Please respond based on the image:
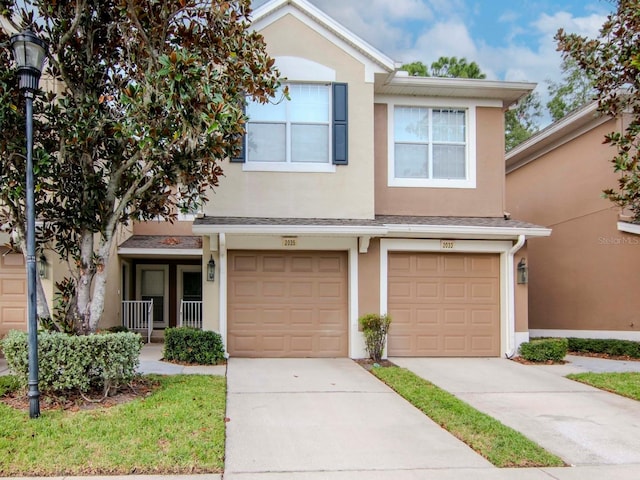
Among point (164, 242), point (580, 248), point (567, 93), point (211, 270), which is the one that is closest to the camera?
point (211, 270)

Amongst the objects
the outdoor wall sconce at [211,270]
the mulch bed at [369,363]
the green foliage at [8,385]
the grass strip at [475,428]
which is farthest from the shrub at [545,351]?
the green foliage at [8,385]

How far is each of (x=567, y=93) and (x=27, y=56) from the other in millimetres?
29295

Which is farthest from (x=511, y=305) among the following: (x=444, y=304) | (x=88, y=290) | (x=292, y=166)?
(x=88, y=290)

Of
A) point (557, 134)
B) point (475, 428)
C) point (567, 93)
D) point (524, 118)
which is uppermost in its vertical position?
point (567, 93)

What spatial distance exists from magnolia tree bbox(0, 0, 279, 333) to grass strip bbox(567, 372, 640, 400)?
7038 mm

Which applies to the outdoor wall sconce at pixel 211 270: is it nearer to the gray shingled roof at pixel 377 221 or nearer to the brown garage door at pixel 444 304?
the gray shingled roof at pixel 377 221

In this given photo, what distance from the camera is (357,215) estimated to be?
1088cm

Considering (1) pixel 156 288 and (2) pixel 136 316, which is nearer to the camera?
(2) pixel 136 316

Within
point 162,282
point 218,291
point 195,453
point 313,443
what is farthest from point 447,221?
point 162,282

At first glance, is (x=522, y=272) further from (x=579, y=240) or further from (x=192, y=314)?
(x=192, y=314)

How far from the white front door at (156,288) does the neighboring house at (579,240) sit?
11079mm

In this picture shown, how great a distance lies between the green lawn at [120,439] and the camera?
195 inches

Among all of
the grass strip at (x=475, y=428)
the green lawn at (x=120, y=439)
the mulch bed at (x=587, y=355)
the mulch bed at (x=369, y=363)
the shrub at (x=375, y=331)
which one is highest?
the shrub at (x=375, y=331)

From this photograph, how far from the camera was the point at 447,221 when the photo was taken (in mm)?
11234
